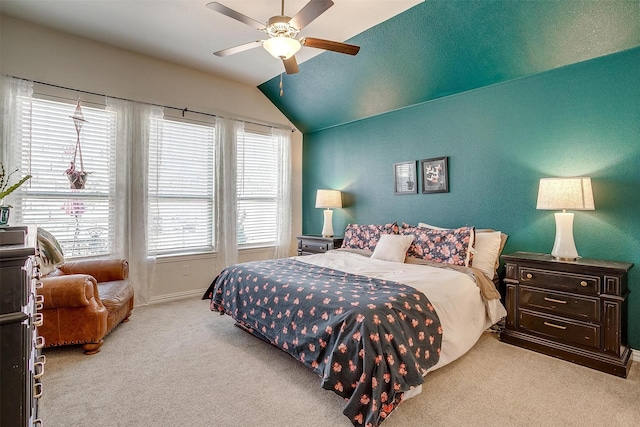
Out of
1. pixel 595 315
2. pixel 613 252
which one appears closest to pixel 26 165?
pixel 595 315

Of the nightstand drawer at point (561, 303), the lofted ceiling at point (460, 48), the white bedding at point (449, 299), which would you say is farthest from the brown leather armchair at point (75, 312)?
the nightstand drawer at point (561, 303)

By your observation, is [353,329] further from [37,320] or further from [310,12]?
[310,12]

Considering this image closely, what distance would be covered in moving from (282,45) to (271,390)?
2.41 m

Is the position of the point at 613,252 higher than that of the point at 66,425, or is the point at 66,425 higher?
the point at 613,252

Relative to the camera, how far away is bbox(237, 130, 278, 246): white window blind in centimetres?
481

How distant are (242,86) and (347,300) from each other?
3.92 meters

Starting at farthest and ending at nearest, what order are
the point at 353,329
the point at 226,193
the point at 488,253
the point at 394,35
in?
1. the point at 226,193
2. the point at 394,35
3. the point at 488,253
4. the point at 353,329

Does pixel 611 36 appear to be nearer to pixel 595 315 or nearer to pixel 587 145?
pixel 587 145

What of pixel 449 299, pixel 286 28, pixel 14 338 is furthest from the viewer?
pixel 449 299

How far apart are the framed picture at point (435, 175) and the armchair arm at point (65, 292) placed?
3570 mm

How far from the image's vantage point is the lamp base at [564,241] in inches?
104

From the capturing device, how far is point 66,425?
1760mm

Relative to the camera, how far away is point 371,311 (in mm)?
1862

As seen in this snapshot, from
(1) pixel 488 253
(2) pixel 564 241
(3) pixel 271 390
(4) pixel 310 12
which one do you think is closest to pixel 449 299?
(1) pixel 488 253
